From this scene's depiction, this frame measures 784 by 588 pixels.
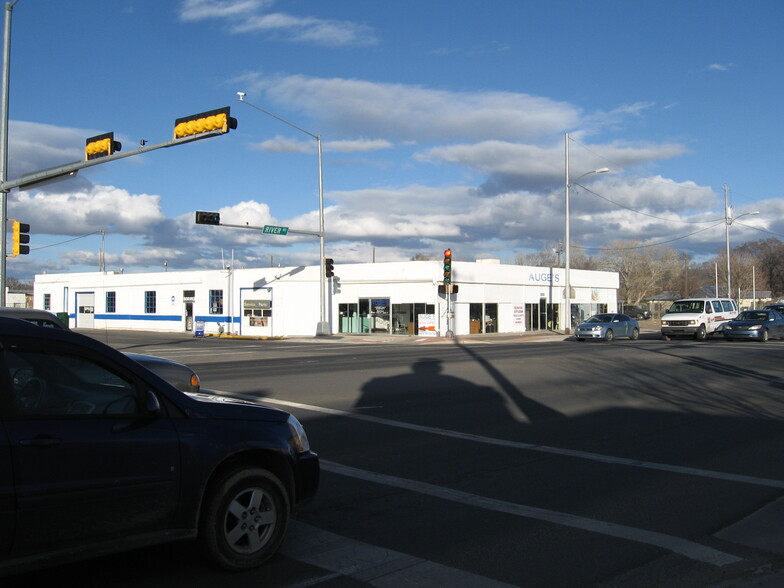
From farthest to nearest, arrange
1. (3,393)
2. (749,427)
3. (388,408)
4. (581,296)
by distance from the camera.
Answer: (581,296) → (388,408) → (749,427) → (3,393)

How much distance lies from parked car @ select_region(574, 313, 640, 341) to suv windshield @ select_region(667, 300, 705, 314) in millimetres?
2287

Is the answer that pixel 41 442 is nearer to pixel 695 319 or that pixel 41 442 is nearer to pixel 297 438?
pixel 297 438

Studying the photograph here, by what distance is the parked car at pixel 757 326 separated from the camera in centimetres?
3180

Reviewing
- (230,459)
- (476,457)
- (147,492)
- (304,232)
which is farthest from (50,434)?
(304,232)

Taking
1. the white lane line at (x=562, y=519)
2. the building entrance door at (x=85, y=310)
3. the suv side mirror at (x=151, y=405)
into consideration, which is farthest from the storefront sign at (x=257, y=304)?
the suv side mirror at (x=151, y=405)

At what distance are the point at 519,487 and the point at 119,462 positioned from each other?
4297mm

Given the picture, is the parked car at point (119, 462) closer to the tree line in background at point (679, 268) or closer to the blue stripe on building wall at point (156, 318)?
the blue stripe on building wall at point (156, 318)

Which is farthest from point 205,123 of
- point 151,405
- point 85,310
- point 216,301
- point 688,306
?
point 85,310

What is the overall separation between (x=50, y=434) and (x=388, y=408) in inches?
343

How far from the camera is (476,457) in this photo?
8.58 meters

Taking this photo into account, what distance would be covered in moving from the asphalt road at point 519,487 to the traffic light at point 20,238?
27.6ft

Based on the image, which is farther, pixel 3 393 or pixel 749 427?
pixel 749 427

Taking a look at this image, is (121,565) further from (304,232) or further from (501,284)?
(501,284)

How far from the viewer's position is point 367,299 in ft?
147
